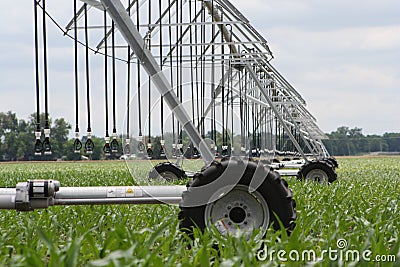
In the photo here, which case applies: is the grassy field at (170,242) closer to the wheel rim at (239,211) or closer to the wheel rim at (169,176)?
the wheel rim at (239,211)

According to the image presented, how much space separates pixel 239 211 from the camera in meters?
4.94

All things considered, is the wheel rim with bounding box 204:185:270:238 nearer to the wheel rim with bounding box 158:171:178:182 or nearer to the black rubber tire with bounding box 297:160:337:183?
the wheel rim with bounding box 158:171:178:182

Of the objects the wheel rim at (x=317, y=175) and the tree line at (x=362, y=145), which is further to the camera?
the tree line at (x=362, y=145)

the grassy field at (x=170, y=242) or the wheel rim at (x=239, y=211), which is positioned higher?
the wheel rim at (x=239, y=211)

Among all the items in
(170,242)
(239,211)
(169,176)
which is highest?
(169,176)

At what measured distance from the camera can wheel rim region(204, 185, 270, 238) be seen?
489 cm

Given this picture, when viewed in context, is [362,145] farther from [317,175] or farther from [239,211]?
[239,211]

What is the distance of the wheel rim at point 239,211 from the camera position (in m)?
4.89

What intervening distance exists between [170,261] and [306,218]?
240 cm

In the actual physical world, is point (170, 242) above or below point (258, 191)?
below

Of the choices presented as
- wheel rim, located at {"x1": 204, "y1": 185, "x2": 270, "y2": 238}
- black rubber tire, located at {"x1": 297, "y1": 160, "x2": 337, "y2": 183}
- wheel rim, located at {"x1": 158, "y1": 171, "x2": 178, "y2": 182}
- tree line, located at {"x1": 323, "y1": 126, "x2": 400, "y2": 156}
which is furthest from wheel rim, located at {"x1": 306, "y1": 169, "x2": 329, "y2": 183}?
tree line, located at {"x1": 323, "y1": 126, "x2": 400, "y2": 156}

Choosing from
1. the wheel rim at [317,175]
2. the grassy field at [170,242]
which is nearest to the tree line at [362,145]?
the wheel rim at [317,175]

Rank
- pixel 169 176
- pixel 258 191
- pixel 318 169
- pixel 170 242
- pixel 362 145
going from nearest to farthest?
pixel 170 242, pixel 258 191, pixel 169 176, pixel 318 169, pixel 362 145

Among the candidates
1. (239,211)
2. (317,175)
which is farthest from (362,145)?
(239,211)
